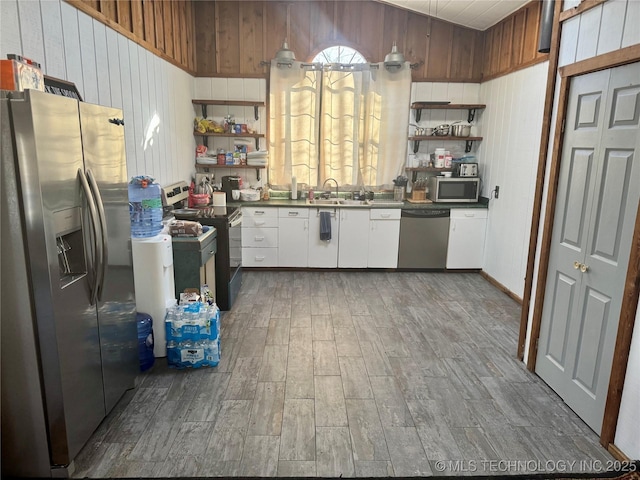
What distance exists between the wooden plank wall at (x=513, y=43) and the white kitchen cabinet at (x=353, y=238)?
7.45 ft

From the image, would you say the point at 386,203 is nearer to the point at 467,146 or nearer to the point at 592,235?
the point at 467,146

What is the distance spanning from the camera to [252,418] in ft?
8.29

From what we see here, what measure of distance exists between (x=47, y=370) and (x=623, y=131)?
303 centimetres

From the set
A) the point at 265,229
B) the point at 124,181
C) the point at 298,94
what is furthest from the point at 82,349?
the point at 298,94

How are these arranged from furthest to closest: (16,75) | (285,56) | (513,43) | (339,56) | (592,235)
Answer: (339,56) → (285,56) → (513,43) → (592,235) → (16,75)

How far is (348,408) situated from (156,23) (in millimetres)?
3800

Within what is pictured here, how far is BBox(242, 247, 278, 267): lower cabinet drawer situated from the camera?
5344 mm

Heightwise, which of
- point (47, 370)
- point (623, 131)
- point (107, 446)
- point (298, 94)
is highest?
point (298, 94)

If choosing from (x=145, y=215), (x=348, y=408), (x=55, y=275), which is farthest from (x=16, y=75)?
(x=348, y=408)

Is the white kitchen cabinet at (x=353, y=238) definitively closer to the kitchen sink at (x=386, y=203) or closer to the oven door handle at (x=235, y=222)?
the kitchen sink at (x=386, y=203)

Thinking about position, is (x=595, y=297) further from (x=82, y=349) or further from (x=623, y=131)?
(x=82, y=349)

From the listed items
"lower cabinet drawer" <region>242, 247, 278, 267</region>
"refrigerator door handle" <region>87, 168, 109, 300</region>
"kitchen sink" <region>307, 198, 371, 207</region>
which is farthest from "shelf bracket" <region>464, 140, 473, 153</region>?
"refrigerator door handle" <region>87, 168, 109, 300</region>

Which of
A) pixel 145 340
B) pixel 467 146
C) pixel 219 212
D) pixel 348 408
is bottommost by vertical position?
pixel 348 408

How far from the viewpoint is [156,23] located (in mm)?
4105
